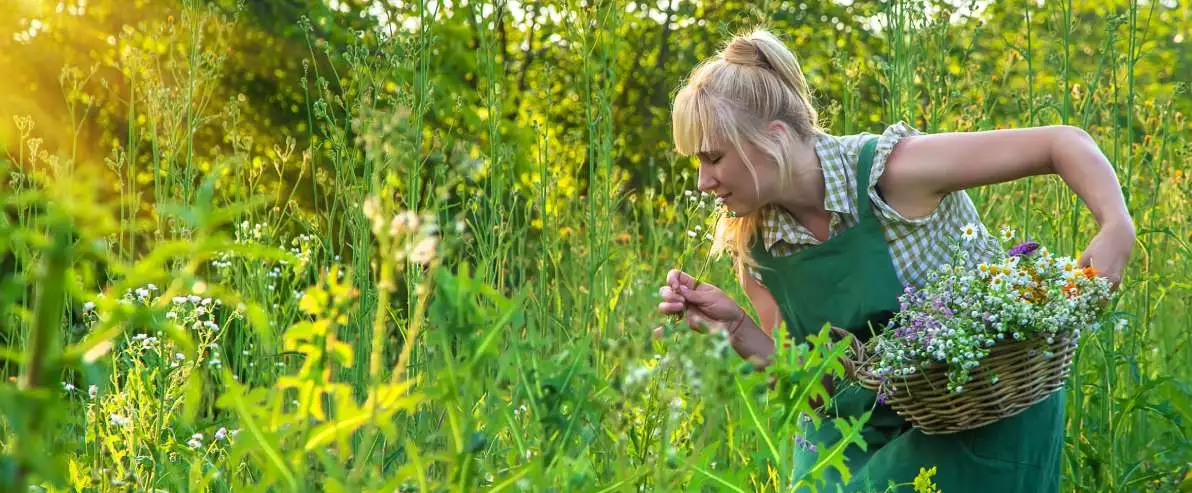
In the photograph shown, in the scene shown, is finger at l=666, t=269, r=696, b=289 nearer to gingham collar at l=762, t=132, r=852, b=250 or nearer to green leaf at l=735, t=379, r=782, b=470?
gingham collar at l=762, t=132, r=852, b=250

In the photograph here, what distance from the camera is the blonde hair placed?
101 inches

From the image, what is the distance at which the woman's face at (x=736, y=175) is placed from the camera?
2543mm

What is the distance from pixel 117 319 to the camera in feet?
2.20

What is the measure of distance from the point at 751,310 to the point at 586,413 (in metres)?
2.16

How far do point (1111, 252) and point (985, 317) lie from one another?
0.41 m

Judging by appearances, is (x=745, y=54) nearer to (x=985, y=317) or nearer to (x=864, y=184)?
(x=864, y=184)

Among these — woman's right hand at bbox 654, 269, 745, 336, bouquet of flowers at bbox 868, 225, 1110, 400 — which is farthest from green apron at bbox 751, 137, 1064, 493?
A: bouquet of flowers at bbox 868, 225, 1110, 400

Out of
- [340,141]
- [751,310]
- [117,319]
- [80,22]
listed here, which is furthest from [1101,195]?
[80,22]

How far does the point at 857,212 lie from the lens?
2.56m

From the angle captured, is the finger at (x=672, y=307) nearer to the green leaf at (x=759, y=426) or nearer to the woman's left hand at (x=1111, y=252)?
the woman's left hand at (x=1111, y=252)

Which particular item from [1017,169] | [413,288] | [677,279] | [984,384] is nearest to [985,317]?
[984,384]

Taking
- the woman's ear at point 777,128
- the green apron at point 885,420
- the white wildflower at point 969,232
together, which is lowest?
the green apron at point 885,420

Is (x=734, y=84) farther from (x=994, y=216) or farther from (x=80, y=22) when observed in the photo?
(x=80, y=22)

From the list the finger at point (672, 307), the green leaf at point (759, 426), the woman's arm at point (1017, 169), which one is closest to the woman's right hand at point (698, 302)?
the finger at point (672, 307)
